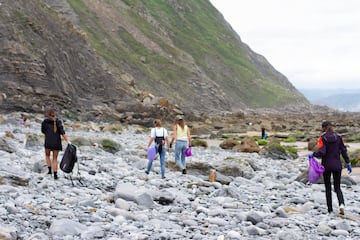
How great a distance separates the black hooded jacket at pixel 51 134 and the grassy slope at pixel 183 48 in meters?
70.9

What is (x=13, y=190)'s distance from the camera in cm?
1033

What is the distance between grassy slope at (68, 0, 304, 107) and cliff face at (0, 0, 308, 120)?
1.04 feet

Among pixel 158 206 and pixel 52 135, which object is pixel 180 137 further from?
pixel 158 206

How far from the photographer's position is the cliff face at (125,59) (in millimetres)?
50219

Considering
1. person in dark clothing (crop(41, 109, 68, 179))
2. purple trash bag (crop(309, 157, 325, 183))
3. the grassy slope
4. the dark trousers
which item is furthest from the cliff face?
the dark trousers

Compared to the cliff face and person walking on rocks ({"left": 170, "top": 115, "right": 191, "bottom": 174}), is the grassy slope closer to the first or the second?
the cliff face

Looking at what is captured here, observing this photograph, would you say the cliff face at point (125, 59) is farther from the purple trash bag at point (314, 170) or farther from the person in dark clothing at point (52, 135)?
the purple trash bag at point (314, 170)

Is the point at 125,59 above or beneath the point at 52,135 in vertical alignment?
above

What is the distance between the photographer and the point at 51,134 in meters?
13.2

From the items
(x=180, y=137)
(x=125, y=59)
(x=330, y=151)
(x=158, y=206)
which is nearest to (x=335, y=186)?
(x=330, y=151)

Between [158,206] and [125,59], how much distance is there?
85798 mm

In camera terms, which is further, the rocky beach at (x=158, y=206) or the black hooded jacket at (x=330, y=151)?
the black hooded jacket at (x=330, y=151)

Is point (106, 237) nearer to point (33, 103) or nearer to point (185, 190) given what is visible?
point (185, 190)

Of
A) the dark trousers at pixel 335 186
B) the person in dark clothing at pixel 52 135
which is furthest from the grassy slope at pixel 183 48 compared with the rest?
the dark trousers at pixel 335 186
